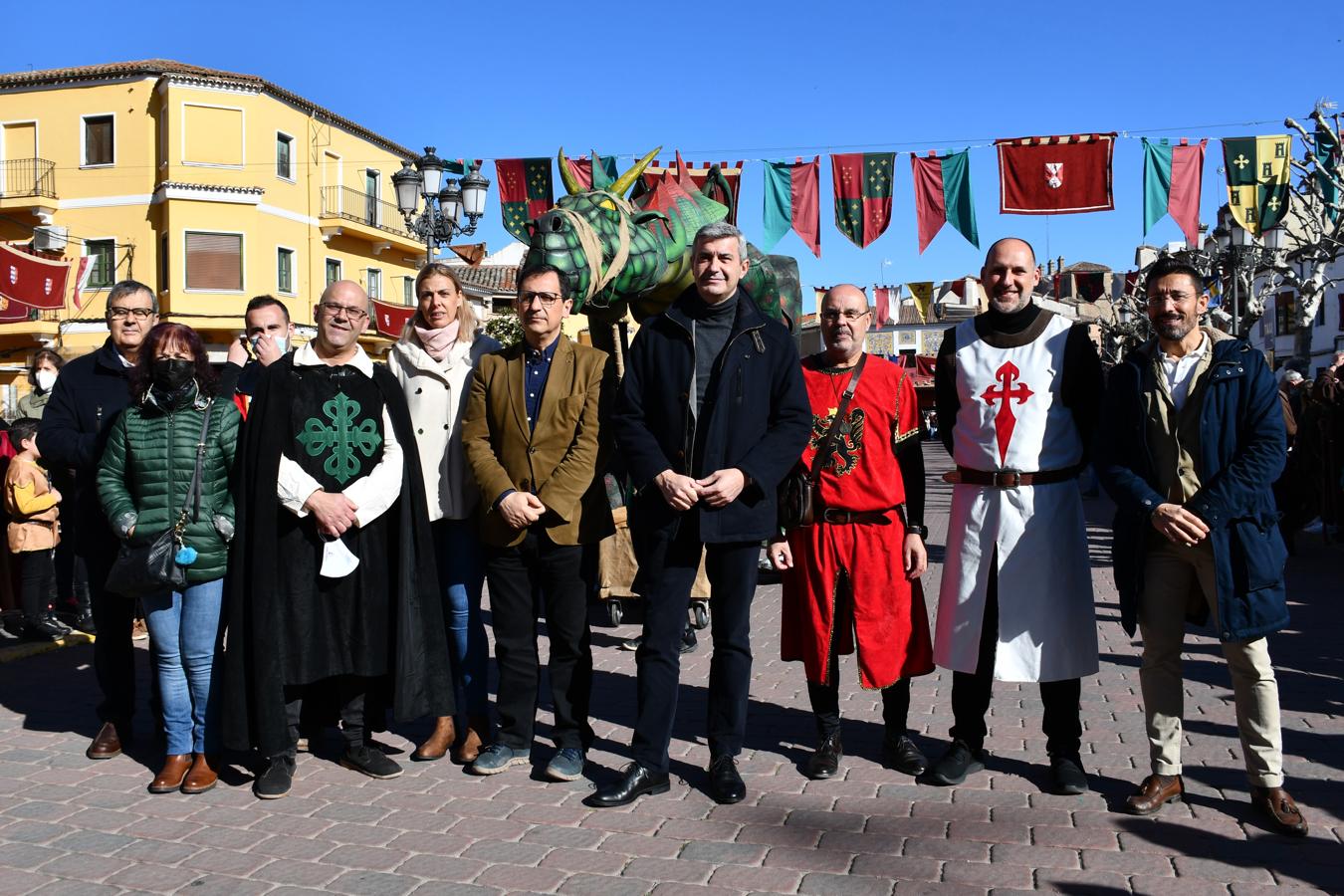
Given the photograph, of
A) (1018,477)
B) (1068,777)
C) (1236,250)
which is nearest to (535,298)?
(1018,477)

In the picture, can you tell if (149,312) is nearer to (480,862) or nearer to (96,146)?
(480,862)

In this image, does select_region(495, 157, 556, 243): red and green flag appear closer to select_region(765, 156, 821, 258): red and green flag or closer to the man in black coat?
select_region(765, 156, 821, 258): red and green flag

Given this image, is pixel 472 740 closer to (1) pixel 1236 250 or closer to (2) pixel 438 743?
(2) pixel 438 743

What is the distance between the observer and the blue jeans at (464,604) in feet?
15.8

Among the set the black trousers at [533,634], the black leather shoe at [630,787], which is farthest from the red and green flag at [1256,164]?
the black leather shoe at [630,787]

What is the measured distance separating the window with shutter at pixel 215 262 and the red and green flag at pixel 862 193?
20.7m

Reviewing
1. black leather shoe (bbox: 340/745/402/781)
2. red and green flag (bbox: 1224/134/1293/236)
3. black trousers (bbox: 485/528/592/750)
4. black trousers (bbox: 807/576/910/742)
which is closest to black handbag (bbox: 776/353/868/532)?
black trousers (bbox: 807/576/910/742)

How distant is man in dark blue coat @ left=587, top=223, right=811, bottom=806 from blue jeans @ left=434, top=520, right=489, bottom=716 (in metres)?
0.81

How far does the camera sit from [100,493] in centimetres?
444

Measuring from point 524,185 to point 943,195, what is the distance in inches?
194

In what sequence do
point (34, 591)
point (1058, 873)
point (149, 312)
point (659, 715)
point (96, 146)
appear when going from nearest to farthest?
point (1058, 873) → point (659, 715) → point (149, 312) → point (34, 591) → point (96, 146)

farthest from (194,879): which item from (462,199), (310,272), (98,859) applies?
(310,272)

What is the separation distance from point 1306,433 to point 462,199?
8.99 meters

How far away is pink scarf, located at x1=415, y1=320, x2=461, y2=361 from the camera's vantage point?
190 inches
